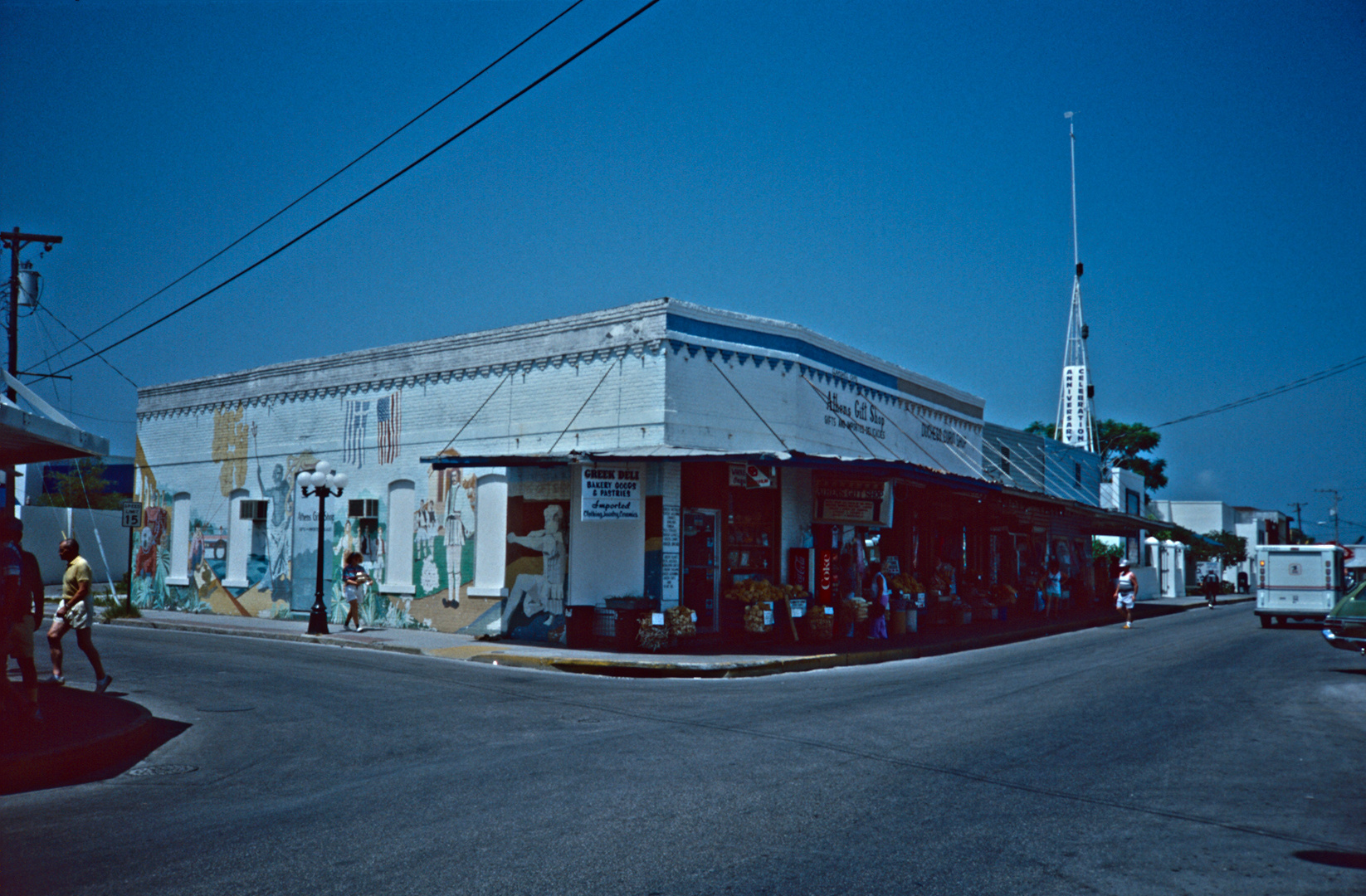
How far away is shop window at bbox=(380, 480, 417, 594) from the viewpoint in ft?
77.4

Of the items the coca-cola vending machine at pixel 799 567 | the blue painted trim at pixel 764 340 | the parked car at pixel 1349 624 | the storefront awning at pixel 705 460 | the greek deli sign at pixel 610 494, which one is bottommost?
the parked car at pixel 1349 624

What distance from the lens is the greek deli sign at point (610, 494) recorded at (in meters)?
18.4

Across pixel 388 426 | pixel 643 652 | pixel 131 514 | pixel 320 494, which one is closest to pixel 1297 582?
pixel 643 652

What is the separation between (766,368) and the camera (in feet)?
71.7

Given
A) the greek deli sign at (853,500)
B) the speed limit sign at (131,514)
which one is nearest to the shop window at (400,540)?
the speed limit sign at (131,514)

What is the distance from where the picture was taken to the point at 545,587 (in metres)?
20.5

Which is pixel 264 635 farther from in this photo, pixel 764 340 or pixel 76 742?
pixel 76 742

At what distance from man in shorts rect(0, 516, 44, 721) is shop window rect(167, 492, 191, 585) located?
1957cm

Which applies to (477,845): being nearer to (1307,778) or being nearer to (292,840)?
(292,840)

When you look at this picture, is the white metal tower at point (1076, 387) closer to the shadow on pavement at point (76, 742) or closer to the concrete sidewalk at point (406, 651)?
the concrete sidewalk at point (406, 651)

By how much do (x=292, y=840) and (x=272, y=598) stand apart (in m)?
22.2

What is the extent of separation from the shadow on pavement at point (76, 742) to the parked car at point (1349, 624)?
16487 mm

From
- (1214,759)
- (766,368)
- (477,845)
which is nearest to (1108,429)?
(766,368)

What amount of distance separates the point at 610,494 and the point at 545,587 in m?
3.04
